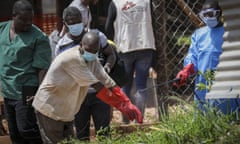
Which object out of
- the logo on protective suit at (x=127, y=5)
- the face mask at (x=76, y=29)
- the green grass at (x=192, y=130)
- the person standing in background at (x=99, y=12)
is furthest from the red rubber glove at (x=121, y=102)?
the person standing in background at (x=99, y=12)

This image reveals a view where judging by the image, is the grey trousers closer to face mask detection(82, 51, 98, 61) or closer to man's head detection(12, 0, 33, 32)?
face mask detection(82, 51, 98, 61)

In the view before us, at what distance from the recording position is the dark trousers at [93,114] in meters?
6.61

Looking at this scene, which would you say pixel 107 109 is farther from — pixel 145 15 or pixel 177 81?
pixel 145 15

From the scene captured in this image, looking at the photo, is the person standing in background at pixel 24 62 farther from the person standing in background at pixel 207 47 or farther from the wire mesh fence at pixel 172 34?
the wire mesh fence at pixel 172 34

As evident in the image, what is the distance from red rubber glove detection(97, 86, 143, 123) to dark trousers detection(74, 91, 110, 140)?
0.75 metres

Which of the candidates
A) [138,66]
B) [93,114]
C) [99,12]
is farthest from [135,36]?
[99,12]

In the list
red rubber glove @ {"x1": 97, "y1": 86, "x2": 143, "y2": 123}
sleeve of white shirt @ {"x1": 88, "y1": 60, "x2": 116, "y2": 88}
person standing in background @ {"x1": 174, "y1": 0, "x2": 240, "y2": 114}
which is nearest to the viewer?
red rubber glove @ {"x1": 97, "y1": 86, "x2": 143, "y2": 123}

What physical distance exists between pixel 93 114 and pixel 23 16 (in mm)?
1187

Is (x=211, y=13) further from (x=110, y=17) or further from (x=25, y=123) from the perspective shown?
(x=110, y=17)

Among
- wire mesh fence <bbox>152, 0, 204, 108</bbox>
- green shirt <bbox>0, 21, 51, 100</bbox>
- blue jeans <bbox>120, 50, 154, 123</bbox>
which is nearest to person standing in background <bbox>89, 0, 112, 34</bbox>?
wire mesh fence <bbox>152, 0, 204, 108</bbox>

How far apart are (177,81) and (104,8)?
17.9 ft

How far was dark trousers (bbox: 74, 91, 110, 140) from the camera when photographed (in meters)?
6.61

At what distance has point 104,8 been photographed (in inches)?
432

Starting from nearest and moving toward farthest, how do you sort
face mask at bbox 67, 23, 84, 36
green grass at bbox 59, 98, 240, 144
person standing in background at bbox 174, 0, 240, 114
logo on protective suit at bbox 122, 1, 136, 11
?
green grass at bbox 59, 98, 240, 144, person standing in background at bbox 174, 0, 240, 114, face mask at bbox 67, 23, 84, 36, logo on protective suit at bbox 122, 1, 136, 11
